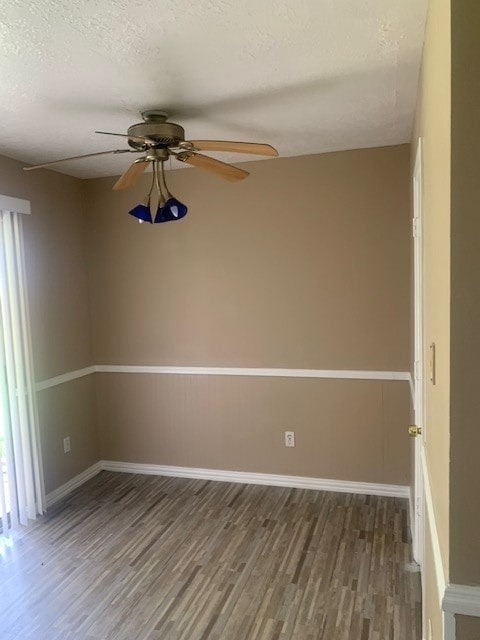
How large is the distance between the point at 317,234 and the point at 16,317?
209 centimetres

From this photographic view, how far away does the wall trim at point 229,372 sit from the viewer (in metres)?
3.52

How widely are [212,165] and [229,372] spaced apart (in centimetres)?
180

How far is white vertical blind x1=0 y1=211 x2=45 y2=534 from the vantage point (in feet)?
10.6

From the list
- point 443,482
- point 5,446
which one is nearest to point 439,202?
point 443,482

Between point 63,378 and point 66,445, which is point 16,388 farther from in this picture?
point 66,445

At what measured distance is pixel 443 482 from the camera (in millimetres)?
1224

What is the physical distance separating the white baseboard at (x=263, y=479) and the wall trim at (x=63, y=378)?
0.80m

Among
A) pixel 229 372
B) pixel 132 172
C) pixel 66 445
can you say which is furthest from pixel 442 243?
pixel 66 445

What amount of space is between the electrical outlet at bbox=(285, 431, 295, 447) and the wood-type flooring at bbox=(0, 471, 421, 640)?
13.3 inches

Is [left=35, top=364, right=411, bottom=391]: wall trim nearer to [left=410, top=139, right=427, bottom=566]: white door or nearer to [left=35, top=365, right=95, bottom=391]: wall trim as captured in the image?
[left=35, top=365, right=95, bottom=391]: wall trim

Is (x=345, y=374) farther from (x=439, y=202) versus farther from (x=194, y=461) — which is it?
(x=439, y=202)

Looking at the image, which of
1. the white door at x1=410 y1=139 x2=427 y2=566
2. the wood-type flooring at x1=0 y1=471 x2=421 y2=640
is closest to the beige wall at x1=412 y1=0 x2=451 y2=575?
the white door at x1=410 y1=139 x2=427 y2=566
